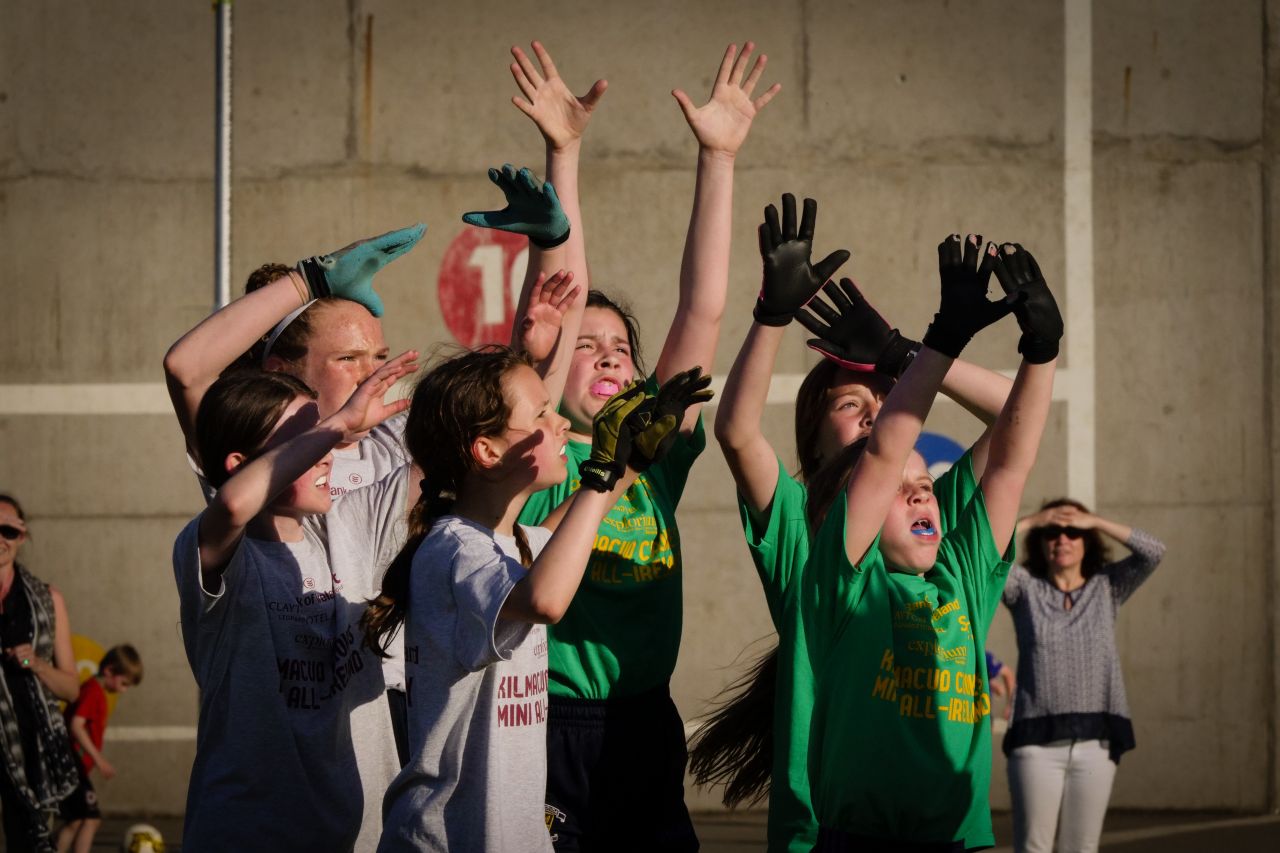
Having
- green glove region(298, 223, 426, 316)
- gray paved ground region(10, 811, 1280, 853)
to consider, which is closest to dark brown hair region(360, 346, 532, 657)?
green glove region(298, 223, 426, 316)

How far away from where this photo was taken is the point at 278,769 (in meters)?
2.84

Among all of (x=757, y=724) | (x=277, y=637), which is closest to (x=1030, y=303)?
(x=757, y=724)

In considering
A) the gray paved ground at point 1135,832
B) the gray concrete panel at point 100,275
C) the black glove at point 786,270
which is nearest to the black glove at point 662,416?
the black glove at point 786,270

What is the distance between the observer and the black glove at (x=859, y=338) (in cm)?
357

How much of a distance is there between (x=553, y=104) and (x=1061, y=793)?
3.92 metres

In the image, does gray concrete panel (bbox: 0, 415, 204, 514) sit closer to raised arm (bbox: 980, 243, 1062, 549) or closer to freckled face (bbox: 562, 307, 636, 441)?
freckled face (bbox: 562, 307, 636, 441)

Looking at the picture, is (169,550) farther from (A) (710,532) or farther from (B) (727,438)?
(B) (727,438)

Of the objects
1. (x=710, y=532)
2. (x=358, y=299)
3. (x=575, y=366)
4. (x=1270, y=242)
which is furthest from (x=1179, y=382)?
(x=358, y=299)

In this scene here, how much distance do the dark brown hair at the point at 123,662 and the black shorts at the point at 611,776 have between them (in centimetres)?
477

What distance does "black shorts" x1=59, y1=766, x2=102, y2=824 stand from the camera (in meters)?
6.38

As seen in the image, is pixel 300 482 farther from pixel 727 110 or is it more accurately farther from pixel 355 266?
pixel 727 110

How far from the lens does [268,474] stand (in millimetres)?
2715

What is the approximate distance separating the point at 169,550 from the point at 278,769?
5552mm

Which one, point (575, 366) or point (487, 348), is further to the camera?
point (575, 366)
